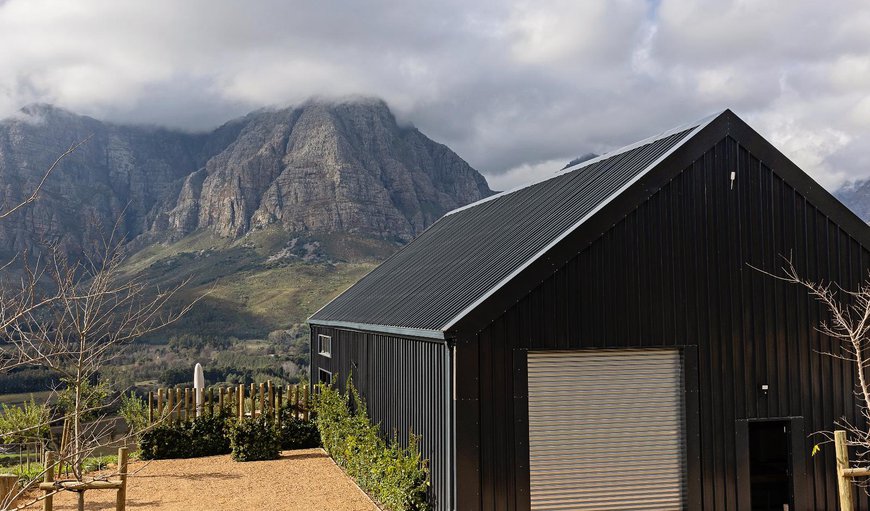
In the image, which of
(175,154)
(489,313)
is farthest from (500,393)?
(175,154)

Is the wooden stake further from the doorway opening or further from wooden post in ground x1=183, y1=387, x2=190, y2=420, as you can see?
the doorway opening

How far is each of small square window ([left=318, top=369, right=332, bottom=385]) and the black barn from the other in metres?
7.89

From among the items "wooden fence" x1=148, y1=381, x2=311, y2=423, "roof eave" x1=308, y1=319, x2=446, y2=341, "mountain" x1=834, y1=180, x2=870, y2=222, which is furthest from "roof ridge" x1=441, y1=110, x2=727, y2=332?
"mountain" x1=834, y1=180, x2=870, y2=222

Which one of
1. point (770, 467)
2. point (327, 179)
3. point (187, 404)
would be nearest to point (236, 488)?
point (187, 404)

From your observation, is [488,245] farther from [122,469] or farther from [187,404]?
[187,404]

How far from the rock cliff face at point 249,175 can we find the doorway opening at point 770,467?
70.2 m

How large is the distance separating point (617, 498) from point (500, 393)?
2.42 m

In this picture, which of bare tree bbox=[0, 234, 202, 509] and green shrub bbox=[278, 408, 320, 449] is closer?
bare tree bbox=[0, 234, 202, 509]

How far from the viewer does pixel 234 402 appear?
60.8 ft

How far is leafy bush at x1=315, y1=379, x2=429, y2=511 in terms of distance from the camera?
1085 centimetres

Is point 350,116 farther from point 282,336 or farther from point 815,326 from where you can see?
point 815,326

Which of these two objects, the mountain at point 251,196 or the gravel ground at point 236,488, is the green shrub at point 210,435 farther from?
the mountain at point 251,196

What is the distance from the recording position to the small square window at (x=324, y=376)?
1949 centimetres

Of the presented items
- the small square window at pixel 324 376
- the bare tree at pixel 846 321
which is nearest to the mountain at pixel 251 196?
the small square window at pixel 324 376
